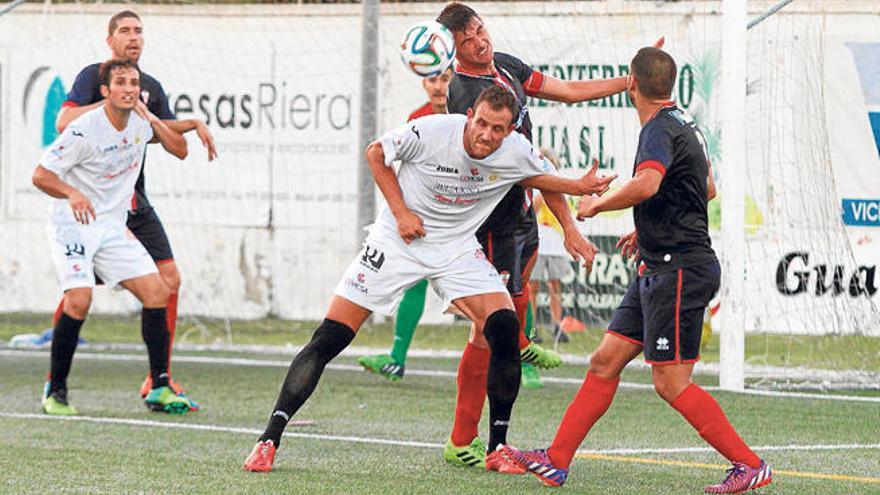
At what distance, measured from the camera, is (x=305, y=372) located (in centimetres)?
788

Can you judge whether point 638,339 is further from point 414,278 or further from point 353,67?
point 353,67

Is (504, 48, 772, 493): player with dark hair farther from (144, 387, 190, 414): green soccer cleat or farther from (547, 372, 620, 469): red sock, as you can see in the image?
(144, 387, 190, 414): green soccer cleat

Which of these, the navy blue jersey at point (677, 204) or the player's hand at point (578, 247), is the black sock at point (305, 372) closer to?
the player's hand at point (578, 247)

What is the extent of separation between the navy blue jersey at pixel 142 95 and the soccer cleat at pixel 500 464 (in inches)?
154

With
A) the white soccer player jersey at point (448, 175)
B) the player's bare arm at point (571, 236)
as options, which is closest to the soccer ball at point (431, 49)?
the white soccer player jersey at point (448, 175)

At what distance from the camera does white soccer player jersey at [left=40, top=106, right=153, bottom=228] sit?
33.7ft

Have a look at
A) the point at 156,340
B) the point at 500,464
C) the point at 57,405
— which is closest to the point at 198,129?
the point at 156,340

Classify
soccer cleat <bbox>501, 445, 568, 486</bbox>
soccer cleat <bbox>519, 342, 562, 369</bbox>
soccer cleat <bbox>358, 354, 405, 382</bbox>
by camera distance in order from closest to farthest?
soccer cleat <bbox>501, 445, 568, 486</bbox> → soccer cleat <bbox>519, 342, 562, 369</bbox> → soccer cleat <bbox>358, 354, 405, 382</bbox>

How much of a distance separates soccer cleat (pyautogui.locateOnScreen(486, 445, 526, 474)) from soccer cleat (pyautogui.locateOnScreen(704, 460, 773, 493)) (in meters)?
1.10

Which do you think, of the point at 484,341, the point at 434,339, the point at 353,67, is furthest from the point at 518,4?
the point at 484,341

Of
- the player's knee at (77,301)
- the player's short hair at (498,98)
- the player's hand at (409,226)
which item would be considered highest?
the player's short hair at (498,98)

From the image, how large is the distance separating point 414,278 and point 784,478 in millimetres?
1984

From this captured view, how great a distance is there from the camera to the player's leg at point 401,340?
460 inches

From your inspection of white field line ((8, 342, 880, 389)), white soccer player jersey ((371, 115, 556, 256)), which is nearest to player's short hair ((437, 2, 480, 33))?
white soccer player jersey ((371, 115, 556, 256))
